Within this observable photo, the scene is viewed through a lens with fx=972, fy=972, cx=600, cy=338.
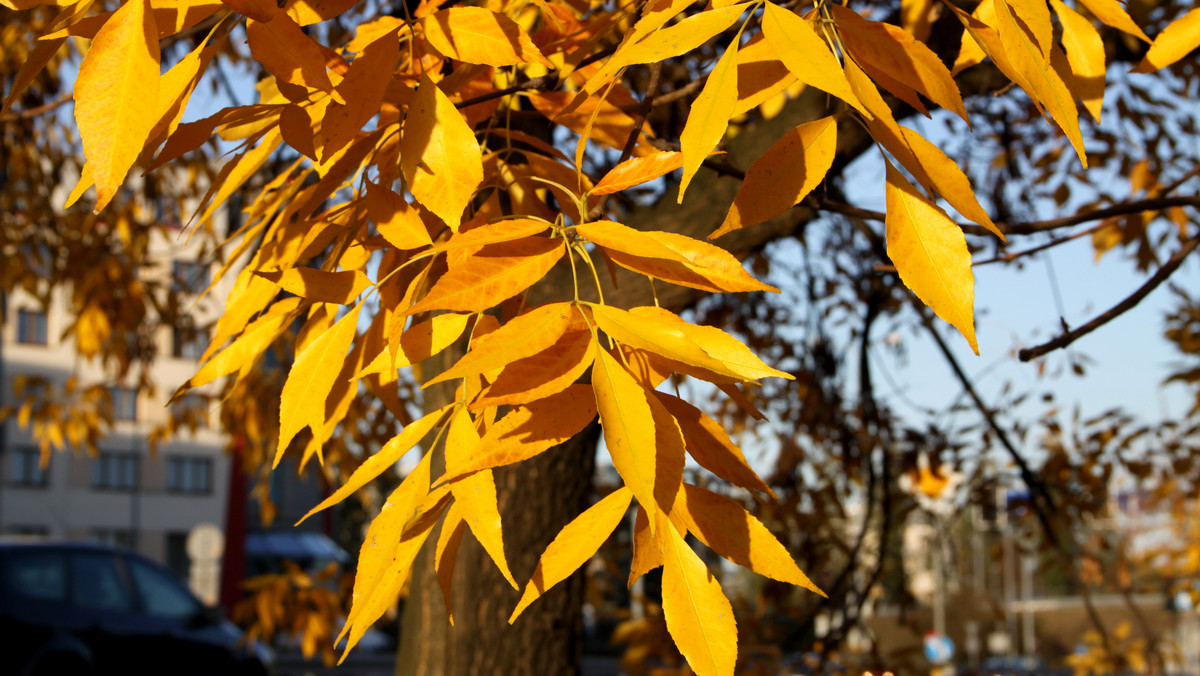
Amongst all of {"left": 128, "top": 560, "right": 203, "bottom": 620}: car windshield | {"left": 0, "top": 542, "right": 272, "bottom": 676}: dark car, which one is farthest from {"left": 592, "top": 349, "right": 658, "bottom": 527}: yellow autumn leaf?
{"left": 128, "top": 560, "right": 203, "bottom": 620}: car windshield

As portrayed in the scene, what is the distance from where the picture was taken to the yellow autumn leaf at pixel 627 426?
58 cm

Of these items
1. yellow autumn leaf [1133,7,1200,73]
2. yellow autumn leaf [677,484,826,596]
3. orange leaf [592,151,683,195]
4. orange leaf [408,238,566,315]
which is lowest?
yellow autumn leaf [677,484,826,596]

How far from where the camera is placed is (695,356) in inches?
23.4

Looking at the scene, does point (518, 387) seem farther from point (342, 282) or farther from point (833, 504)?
point (833, 504)

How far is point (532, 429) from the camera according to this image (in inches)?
26.1

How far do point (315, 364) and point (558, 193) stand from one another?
303 mm

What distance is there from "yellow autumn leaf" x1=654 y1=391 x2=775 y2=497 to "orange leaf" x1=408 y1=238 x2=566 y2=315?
0.45 feet

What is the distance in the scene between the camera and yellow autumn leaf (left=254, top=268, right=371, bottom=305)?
79cm

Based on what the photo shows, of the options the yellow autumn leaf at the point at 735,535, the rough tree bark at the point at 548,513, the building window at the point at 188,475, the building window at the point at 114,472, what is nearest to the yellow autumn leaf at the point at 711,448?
the yellow autumn leaf at the point at 735,535

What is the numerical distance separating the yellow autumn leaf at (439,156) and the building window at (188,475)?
31.2m

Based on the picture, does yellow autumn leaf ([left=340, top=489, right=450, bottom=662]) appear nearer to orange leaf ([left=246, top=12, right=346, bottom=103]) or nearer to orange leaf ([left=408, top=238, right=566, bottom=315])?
orange leaf ([left=408, top=238, right=566, bottom=315])

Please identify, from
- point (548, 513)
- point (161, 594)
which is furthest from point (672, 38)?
point (161, 594)

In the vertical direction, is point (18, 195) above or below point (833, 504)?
above

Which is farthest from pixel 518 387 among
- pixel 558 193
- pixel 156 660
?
pixel 156 660
